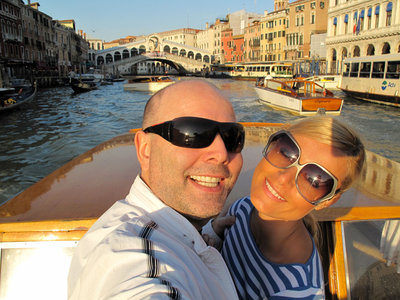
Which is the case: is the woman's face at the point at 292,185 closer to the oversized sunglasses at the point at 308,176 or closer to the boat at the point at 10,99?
the oversized sunglasses at the point at 308,176

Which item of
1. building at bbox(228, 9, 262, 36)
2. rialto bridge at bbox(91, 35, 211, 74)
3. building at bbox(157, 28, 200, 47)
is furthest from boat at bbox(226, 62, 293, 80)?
building at bbox(157, 28, 200, 47)

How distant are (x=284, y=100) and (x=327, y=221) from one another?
1103 centimetres

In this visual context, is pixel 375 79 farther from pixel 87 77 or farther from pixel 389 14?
pixel 87 77

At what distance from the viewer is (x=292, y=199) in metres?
0.99

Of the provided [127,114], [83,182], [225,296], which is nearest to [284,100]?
[127,114]

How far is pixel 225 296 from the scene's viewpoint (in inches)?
29.3

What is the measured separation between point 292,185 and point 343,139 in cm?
21

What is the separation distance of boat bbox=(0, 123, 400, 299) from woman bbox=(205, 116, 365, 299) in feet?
0.49

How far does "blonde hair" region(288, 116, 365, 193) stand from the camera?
95 cm

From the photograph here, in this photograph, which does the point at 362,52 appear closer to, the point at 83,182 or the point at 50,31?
the point at 83,182

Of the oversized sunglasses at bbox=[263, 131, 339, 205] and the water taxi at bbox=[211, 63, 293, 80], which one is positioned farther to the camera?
the water taxi at bbox=[211, 63, 293, 80]

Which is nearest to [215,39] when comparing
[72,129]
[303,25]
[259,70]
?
[259,70]

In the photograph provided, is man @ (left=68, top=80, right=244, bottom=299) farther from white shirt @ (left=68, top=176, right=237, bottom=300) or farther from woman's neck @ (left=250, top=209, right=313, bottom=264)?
woman's neck @ (left=250, top=209, right=313, bottom=264)

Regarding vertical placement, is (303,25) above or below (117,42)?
below
